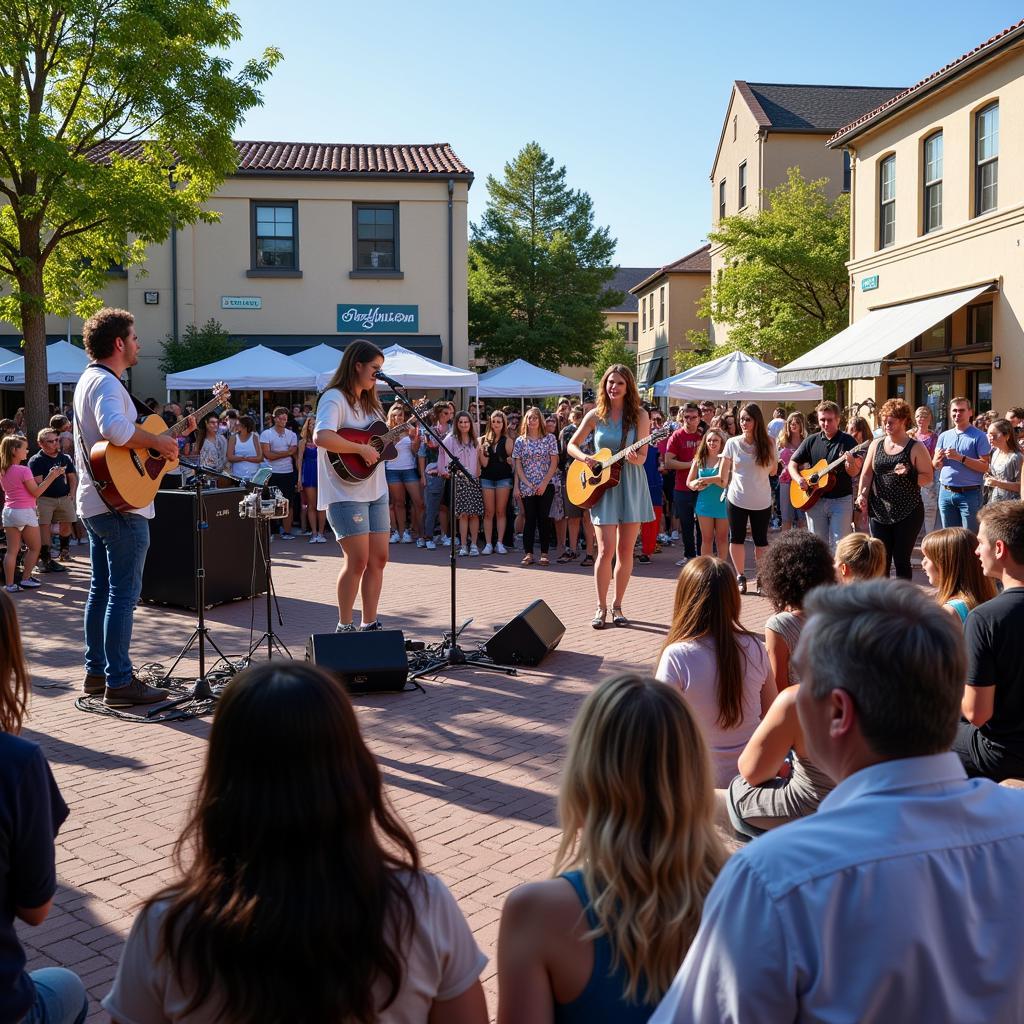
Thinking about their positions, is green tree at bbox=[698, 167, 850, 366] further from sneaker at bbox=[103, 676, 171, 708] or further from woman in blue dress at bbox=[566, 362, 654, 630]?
sneaker at bbox=[103, 676, 171, 708]

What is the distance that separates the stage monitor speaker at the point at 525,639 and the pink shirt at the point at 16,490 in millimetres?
6452

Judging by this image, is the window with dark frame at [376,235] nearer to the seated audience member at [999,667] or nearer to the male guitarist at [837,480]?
the male guitarist at [837,480]

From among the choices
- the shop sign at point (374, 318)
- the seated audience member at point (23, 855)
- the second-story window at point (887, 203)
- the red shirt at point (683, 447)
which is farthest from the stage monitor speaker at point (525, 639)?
the shop sign at point (374, 318)

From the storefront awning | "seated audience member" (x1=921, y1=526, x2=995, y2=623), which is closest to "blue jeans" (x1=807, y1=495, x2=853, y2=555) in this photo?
"seated audience member" (x1=921, y1=526, x2=995, y2=623)

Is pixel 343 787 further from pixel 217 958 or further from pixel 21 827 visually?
pixel 21 827

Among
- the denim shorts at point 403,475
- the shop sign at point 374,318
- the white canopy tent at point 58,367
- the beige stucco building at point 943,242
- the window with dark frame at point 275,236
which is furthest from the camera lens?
the shop sign at point 374,318

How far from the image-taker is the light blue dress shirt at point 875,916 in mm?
1385

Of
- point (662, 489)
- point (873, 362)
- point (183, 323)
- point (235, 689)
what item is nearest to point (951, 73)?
point (873, 362)

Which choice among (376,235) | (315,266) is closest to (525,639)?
(315,266)

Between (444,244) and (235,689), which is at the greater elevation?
(444,244)

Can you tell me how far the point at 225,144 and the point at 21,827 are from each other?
1748cm

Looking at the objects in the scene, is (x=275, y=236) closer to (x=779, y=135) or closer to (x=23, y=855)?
(x=779, y=135)

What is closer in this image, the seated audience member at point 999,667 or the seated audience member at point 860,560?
the seated audience member at point 999,667

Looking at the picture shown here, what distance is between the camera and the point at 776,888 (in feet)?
4.53
